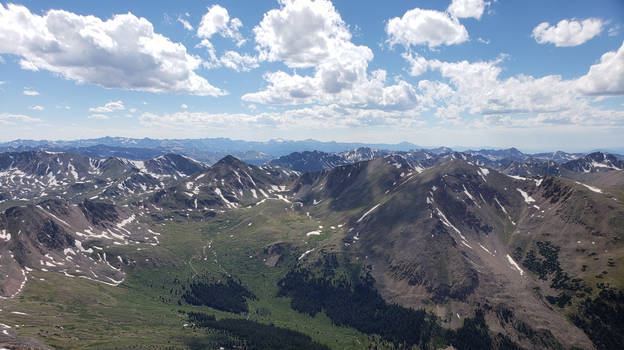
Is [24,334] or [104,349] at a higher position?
[24,334]

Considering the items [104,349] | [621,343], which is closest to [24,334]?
[104,349]

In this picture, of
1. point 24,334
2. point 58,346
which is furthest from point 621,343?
point 24,334

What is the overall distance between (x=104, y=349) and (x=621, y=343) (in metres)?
302

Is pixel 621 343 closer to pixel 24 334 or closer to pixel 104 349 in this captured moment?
pixel 104 349

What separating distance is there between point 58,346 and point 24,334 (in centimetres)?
1981

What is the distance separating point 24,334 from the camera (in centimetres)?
18950

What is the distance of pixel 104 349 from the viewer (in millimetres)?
197750

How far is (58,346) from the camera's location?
19000cm

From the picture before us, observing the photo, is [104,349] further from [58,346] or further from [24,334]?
[24,334]

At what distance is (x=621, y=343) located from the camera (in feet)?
655

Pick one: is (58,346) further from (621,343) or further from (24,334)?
(621,343)

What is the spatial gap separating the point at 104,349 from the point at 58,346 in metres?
23.0

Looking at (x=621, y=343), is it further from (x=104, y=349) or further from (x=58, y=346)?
(x=58, y=346)

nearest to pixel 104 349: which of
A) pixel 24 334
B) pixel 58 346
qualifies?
pixel 58 346
